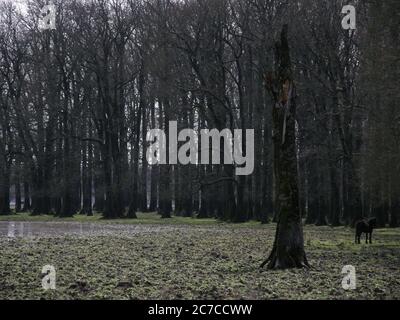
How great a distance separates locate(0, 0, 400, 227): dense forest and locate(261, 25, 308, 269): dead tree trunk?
8826 millimetres

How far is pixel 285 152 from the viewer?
16.7 meters

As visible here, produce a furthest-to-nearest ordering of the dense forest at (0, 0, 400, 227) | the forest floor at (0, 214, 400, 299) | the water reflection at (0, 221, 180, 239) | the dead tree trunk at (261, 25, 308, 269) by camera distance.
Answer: the dense forest at (0, 0, 400, 227) → the water reflection at (0, 221, 180, 239) → the dead tree trunk at (261, 25, 308, 269) → the forest floor at (0, 214, 400, 299)

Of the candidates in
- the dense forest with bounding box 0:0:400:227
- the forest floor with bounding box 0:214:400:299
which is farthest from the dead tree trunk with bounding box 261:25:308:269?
the dense forest with bounding box 0:0:400:227

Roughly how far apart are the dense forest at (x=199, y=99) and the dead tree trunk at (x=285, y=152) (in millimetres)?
8826

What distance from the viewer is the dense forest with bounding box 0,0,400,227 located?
3766 cm

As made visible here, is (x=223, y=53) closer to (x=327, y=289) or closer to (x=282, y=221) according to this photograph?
(x=282, y=221)

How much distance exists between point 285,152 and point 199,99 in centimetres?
3316

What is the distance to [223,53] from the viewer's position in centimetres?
5075

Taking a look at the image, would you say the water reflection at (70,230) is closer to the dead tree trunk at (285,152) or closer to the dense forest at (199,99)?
the dense forest at (199,99)

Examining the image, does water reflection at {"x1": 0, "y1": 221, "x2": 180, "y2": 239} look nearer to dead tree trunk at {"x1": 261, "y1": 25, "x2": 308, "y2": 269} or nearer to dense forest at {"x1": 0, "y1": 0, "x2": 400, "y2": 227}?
dense forest at {"x1": 0, "y1": 0, "x2": 400, "y2": 227}

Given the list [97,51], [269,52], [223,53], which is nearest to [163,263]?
[269,52]

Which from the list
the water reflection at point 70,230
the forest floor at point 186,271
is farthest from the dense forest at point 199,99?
the water reflection at point 70,230

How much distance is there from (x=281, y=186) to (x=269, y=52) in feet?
90.7

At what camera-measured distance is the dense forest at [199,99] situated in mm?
37656
